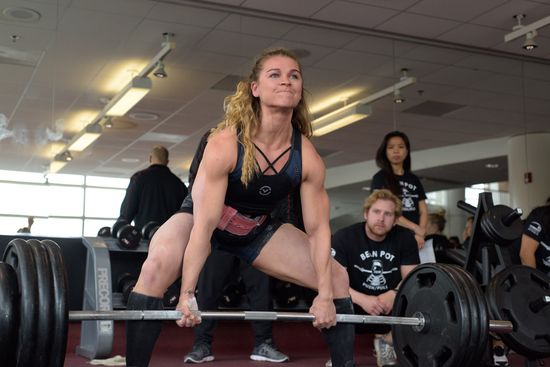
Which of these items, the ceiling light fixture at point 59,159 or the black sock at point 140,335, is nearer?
→ the black sock at point 140,335

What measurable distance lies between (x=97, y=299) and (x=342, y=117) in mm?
3984

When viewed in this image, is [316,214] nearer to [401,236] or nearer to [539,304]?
[539,304]

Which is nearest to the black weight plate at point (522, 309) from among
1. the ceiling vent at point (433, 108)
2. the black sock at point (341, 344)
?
the black sock at point (341, 344)

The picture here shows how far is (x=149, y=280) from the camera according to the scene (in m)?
1.99

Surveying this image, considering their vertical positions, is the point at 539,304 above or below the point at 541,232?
below

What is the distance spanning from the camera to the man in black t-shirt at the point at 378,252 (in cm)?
325

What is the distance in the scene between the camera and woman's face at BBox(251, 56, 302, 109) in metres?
2.04

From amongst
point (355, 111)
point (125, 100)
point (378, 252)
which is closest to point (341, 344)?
point (378, 252)

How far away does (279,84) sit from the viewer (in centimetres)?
206

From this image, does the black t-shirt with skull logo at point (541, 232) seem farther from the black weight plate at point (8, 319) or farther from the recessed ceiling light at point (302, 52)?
the recessed ceiling light at point (302, 52)

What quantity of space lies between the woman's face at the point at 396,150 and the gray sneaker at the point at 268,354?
46.3 inches

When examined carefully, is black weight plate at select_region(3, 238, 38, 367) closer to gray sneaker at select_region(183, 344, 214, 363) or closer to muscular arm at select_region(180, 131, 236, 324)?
muscular arm at select_region(180, 131, 236, 324)

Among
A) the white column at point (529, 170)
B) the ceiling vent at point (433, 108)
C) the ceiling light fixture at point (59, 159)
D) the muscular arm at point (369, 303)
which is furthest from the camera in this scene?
the ceiling light fixture at point (59, 159)

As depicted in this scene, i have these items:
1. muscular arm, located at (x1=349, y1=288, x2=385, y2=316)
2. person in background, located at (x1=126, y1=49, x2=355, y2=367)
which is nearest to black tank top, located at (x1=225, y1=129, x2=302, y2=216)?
person in background, located at (x1=126, y1=49, x2=355, y2=367)
